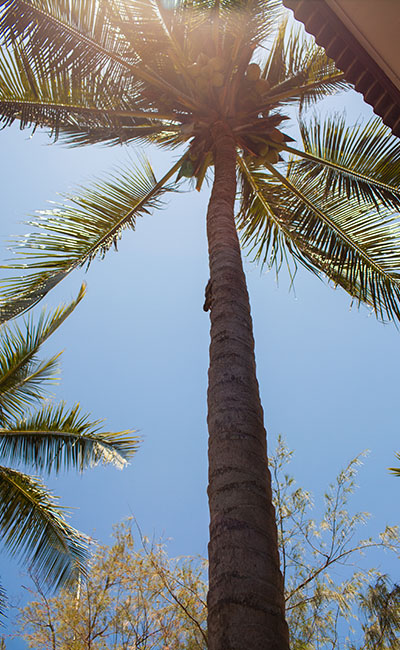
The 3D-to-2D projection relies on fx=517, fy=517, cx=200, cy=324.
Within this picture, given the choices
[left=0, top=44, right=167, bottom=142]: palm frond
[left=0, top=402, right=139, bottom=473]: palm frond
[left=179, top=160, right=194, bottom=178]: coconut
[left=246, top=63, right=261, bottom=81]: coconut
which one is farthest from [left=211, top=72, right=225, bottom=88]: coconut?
[left=0, top=402, right=139, bottom=473]: palm frond

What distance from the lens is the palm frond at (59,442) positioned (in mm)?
8812

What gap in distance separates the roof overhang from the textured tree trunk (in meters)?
1.72

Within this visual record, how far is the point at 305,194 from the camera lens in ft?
23.4

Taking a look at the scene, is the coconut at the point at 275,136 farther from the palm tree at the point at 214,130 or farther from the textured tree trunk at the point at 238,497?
the textured tree trunk at the point at 238,497

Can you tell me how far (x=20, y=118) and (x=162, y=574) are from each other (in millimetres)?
7251

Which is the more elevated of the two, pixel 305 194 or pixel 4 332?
pixel 305 194

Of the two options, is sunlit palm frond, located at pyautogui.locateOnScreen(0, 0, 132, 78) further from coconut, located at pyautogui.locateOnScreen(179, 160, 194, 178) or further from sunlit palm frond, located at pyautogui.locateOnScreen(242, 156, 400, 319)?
sunlit palm frond, located at pyautogui.locateOnScreen(242, 156, 400, 319)

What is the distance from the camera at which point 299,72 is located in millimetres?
6453

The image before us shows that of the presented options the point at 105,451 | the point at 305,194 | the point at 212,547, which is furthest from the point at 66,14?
the point at 105,451

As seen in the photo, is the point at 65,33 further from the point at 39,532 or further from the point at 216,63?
the point at 39,532

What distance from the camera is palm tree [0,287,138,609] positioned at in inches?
331

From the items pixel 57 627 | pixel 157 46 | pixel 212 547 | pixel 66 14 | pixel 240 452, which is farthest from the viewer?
pixel 57 627

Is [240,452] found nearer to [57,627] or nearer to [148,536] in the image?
[148,536]

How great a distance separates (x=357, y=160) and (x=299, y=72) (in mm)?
1320
